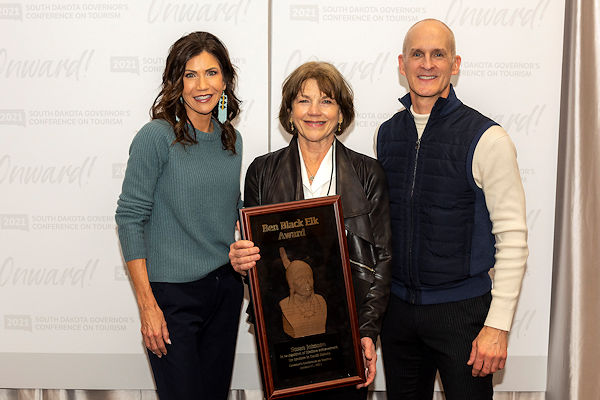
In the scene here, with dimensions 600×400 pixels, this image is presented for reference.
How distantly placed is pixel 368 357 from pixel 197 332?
742 mm

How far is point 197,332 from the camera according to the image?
2.30 metres

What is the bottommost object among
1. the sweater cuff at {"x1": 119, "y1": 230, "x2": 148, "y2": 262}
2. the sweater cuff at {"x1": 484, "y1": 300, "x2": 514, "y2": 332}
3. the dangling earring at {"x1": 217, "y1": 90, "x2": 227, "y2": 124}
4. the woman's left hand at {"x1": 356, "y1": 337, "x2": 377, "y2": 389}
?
the woman's left hand at {"x1": 356, "y1": 337, "x2": 377, "y2": 389}

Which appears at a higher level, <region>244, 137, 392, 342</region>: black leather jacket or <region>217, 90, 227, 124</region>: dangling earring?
<region>217, 90, 227, 124</region>: dangling earring

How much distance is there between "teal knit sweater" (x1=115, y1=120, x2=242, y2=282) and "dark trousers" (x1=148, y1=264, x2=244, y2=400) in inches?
2.7

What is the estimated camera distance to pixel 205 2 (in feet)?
10.0

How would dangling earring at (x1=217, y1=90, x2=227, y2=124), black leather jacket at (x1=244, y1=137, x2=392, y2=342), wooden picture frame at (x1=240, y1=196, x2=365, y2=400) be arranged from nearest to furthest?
wooden picture frame at (x1=240, y1=196, x2=365, y2=400) → black leather jacket at (x1=244, y1=137, x2=392, y2=342) → dangling earring at (x1=217, y1=90, x2=227, y2=124)

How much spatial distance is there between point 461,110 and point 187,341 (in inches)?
57.6

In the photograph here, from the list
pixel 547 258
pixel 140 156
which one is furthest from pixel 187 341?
pixel 547 258

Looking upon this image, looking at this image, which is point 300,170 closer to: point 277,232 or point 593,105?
point 277,232

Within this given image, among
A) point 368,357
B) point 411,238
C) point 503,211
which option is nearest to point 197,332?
point 368,357

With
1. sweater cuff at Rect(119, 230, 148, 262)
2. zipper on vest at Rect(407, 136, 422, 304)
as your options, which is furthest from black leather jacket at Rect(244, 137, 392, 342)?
sweater cuff at Rect(119, 230, 148, 262)

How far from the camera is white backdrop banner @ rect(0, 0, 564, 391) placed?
305cm

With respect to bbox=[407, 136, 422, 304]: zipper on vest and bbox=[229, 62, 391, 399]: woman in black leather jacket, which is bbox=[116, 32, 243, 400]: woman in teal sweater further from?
bbox=[407, 136, 422, 304]: zipper on vest

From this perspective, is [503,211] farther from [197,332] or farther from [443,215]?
[197,332]
